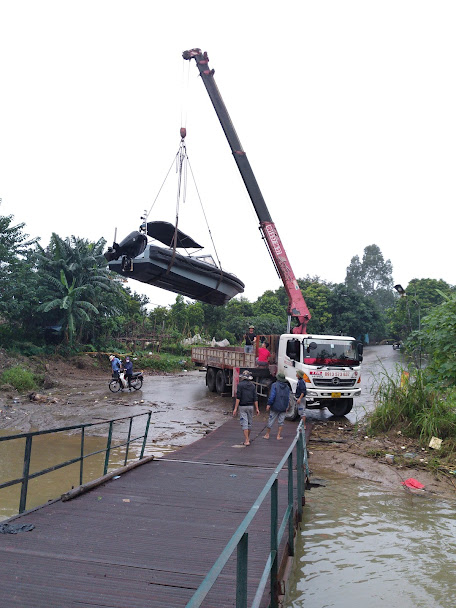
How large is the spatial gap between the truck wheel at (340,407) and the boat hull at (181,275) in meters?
4.46

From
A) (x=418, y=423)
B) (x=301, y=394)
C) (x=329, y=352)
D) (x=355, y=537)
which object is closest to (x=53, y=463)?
(x=301, y=394)

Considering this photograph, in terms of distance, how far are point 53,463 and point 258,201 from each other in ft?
33.9

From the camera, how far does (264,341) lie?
15.9 m

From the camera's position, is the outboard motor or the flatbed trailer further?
the flatbed trailer

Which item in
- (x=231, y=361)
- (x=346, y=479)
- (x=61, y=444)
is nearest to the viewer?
(x=346, y=479)

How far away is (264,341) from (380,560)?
35.1 feet

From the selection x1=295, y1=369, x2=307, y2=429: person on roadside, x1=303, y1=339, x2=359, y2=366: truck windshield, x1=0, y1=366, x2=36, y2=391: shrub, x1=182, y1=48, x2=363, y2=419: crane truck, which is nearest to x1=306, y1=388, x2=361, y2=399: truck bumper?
x1=182, y1=48, x2=363, y2=419: crane truck

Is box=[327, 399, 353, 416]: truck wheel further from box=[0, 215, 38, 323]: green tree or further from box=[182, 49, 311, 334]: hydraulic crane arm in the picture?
box=[0, 215, 38, 323]: green tree

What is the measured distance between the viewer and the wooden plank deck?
11.2 feet

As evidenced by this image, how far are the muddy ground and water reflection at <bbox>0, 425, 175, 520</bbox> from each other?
76cm

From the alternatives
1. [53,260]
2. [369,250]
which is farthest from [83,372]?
[369,250]

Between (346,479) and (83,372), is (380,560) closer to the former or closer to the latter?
(346,479)

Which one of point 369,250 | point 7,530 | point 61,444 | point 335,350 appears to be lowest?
point 61,444

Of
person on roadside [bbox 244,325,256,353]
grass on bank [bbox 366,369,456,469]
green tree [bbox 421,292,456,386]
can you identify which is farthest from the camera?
person on roadside [bbox 244,325,256,353]
